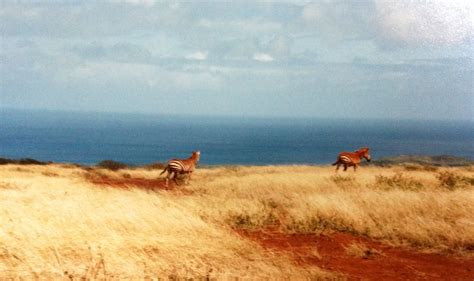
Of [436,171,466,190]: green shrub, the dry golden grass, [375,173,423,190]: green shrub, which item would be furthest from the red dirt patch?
[436,171,466,190]: green shrub

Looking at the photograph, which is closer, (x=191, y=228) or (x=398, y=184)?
(x=191, y=228)

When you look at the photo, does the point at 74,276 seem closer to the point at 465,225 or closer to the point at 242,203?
the point at 242,203

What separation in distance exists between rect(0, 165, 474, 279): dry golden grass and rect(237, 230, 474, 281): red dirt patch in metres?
0.53

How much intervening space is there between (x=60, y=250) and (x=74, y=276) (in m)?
1.34

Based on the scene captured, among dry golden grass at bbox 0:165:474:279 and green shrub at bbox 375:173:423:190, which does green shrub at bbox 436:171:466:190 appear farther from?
dry golden grass at bbox 0:165:474:279

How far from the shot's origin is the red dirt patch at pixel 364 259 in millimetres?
9297

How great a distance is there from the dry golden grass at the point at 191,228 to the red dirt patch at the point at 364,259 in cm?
53

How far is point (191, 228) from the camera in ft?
37.2

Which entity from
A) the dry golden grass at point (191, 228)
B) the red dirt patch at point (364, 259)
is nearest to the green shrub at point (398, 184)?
the dry golden grass at point (191, 228)

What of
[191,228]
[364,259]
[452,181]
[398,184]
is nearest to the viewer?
[364,259]

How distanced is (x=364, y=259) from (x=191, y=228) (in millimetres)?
3888

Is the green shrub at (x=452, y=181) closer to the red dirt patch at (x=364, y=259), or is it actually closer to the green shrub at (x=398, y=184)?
the green shrub at (x=398, y=184)

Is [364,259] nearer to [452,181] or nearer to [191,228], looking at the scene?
[191,228]

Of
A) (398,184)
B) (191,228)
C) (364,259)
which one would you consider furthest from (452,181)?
(191,228)
